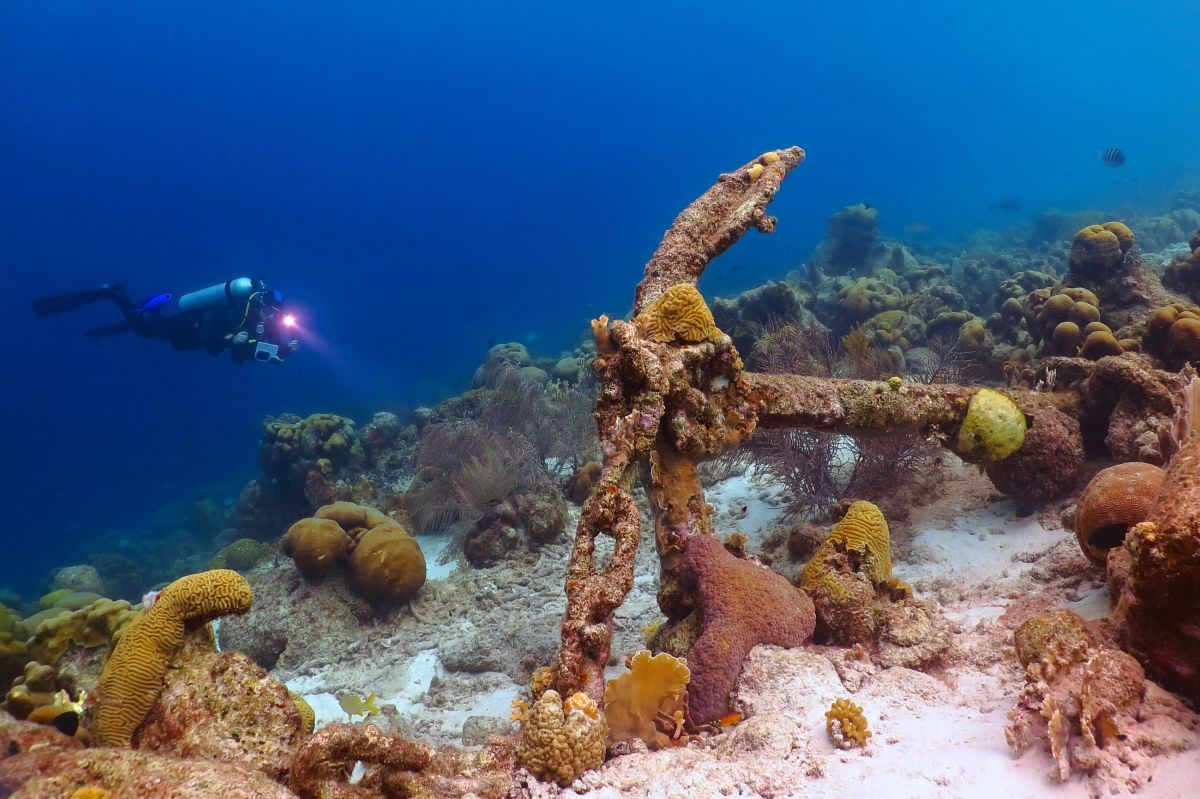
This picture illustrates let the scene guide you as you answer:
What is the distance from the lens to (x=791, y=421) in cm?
454

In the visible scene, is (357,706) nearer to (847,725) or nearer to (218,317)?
(847,725)

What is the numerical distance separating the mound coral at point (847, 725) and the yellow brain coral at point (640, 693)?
763mm

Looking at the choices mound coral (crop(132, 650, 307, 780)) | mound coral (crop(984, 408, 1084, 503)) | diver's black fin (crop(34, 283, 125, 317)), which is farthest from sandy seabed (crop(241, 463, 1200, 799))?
diver's black fin (crop(34, 283, 125, 317))

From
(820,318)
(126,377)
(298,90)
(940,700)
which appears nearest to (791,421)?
(940,700)

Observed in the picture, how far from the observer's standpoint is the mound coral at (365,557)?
21.5ft

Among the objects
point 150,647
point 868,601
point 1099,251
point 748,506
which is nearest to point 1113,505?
point 868,601

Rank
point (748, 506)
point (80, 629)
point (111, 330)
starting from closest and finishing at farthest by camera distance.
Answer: point (80, 629)
point (748, 506)
point (111, 330)

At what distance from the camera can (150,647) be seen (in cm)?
277

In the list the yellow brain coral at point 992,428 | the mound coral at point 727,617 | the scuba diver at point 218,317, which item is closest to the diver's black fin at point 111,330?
the scuba diver at point 218,317

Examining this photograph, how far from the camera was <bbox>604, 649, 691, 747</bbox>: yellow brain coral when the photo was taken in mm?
3062

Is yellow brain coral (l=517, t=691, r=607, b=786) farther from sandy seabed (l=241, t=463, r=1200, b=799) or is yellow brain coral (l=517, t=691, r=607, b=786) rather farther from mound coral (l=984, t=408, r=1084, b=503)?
mound coral (l=984, t=408, r=1084, b=503)

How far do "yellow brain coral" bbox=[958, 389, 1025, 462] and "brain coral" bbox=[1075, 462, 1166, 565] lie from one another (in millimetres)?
1319

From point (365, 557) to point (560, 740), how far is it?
4.73 meters

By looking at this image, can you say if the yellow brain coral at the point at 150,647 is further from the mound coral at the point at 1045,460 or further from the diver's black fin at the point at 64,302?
the diver's black fin at the point at 64,302
